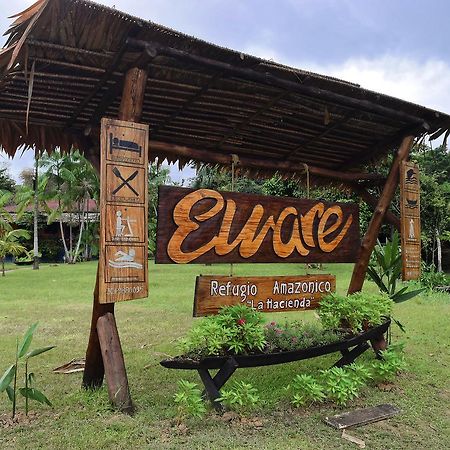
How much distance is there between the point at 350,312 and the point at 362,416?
41.4 inches

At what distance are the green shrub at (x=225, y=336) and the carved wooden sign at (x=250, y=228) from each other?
0.54 metres

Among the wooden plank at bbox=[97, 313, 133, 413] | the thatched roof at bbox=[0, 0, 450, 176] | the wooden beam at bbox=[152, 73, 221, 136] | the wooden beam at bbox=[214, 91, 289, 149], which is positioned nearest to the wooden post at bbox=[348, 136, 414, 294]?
the thatched roof at bbox=[0, 0, 450, 176]

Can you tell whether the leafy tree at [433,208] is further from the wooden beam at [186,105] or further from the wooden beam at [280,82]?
the wooden beam at [186,105]

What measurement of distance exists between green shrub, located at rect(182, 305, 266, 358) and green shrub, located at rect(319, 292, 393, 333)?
38.4 inches

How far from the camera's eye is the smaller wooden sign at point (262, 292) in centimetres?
383

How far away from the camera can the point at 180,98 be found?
4121 millimetres

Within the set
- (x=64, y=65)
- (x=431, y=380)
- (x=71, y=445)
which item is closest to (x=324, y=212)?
(x=431, y=380)

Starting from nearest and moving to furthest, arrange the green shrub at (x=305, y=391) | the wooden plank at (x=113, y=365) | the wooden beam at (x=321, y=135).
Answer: the wooden plank at (x=113, y=365)
the green shrub at (x=305, y=391)
the wooden beam at (x=321, y=135)

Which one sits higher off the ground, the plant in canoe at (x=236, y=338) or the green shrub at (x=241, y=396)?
the plant in canoe at (x=236, y=338)

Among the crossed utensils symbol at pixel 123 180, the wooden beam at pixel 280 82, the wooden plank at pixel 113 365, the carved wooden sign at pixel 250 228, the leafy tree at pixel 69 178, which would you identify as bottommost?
the wooden plank at pixel 113 365

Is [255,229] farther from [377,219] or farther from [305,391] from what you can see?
[377,219]

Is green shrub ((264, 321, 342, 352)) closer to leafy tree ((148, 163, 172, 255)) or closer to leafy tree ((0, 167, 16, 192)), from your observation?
leafy tree ((148, 163, 172, 255))

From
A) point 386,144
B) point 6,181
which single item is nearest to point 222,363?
point 386,144

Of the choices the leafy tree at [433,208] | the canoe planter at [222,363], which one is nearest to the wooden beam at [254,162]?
the canoe planter at [222,363]
